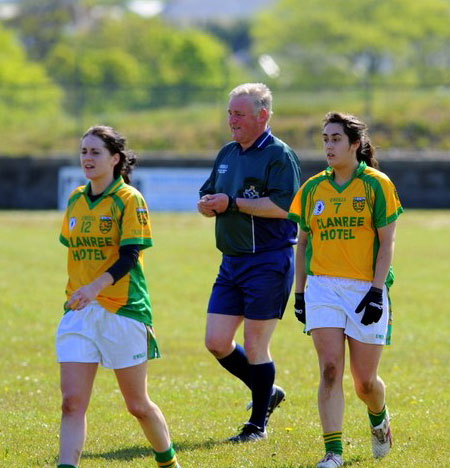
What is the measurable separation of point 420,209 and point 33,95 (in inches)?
A: 511

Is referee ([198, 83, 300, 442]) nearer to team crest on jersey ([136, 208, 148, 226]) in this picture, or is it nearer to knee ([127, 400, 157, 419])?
team crest on jersey ([136, 208, 148, 226])

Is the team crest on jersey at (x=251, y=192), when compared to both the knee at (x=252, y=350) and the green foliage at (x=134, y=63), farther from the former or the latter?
the green foliage at (x=134, y=63)

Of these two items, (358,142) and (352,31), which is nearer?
(358,142)

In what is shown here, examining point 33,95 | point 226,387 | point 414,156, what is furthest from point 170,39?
point 226,387

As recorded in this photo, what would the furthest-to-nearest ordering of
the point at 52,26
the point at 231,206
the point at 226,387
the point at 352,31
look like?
the point at 52,26 < the point at 352,31 < the point at 226,387 < the point at 231,206

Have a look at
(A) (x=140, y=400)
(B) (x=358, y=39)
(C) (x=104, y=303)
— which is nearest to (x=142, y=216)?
(C) (x=104, y=303)

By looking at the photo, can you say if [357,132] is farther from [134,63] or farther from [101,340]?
[134,63]

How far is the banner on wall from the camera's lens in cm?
2730

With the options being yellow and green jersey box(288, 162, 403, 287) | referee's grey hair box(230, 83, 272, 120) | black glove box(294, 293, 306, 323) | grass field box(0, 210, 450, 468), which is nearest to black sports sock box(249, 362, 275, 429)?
grass field box(0, 210, 450, 468)

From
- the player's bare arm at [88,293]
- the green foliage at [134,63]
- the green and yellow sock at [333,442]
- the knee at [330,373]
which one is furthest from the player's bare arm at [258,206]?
the green foliage at [134,63]

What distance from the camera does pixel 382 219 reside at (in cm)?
641

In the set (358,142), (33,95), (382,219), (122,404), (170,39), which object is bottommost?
(122,404)

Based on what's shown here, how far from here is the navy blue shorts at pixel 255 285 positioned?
723cm

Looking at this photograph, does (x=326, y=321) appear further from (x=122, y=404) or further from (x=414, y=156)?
(x=414, y=156)
